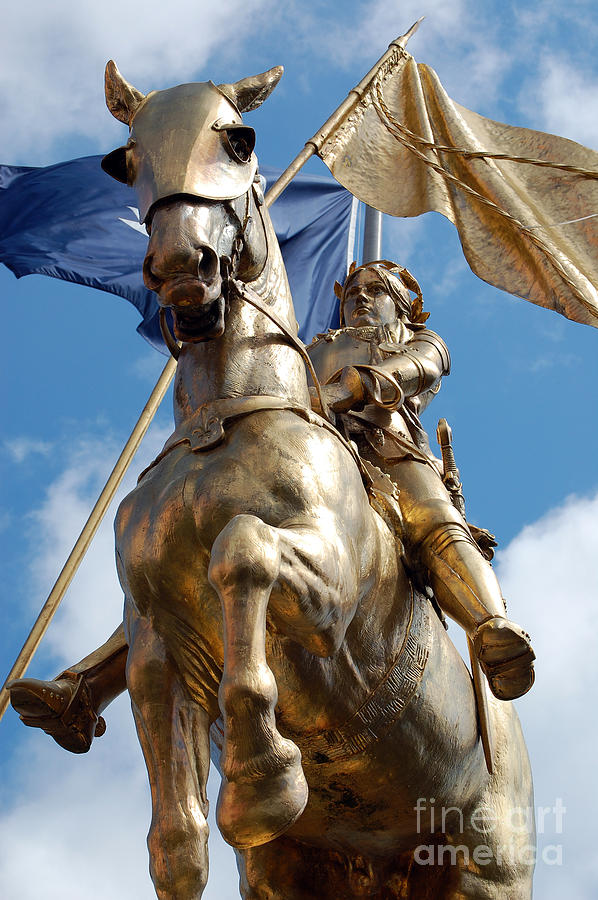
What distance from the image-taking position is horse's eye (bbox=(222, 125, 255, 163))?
4449mm

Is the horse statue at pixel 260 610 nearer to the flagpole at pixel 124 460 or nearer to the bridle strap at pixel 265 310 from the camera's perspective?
the bridle strap at pixel 265 310

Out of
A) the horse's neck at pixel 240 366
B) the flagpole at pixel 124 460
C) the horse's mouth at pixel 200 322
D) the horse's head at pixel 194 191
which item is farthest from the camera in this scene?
the flagpole at pixel 124 460

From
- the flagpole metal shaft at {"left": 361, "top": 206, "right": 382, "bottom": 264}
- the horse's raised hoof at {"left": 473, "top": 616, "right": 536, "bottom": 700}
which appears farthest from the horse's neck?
the flagpole metal shaft at {"left": 361, "top": 206, "right": 382, "bottom": 264}

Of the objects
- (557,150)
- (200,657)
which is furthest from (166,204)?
(557,150)

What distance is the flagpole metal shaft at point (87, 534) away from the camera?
6355 millimetres

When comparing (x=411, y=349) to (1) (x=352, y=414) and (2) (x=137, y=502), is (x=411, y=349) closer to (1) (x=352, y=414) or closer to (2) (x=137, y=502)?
(1) (x=352, y=414)

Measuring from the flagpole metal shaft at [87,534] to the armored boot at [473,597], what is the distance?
1763 mm

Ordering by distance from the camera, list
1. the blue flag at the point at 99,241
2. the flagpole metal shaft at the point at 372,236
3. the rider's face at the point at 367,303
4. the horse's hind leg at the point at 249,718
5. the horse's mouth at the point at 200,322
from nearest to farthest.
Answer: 1. the horse's hind leg at the point at 249,718
2. the horse's mouth at the point at 200,322
3. the rider's face at the point at 367,303
4. the flagpole metal shaft at the point at 372,236
5. the blue flag at the point at 99,241

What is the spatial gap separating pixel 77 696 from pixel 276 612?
1.37 metres

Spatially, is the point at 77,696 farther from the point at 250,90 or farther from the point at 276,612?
the point at 250,90

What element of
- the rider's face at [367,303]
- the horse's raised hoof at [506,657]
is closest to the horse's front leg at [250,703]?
the horse's raised hoof at [506,657]

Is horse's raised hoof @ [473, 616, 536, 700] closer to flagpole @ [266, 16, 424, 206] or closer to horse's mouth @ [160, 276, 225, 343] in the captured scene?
horse's mouth @ [160, 276, 225, 343]

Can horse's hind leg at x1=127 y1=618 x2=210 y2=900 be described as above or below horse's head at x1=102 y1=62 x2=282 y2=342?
below

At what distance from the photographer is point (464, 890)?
17.2ft
